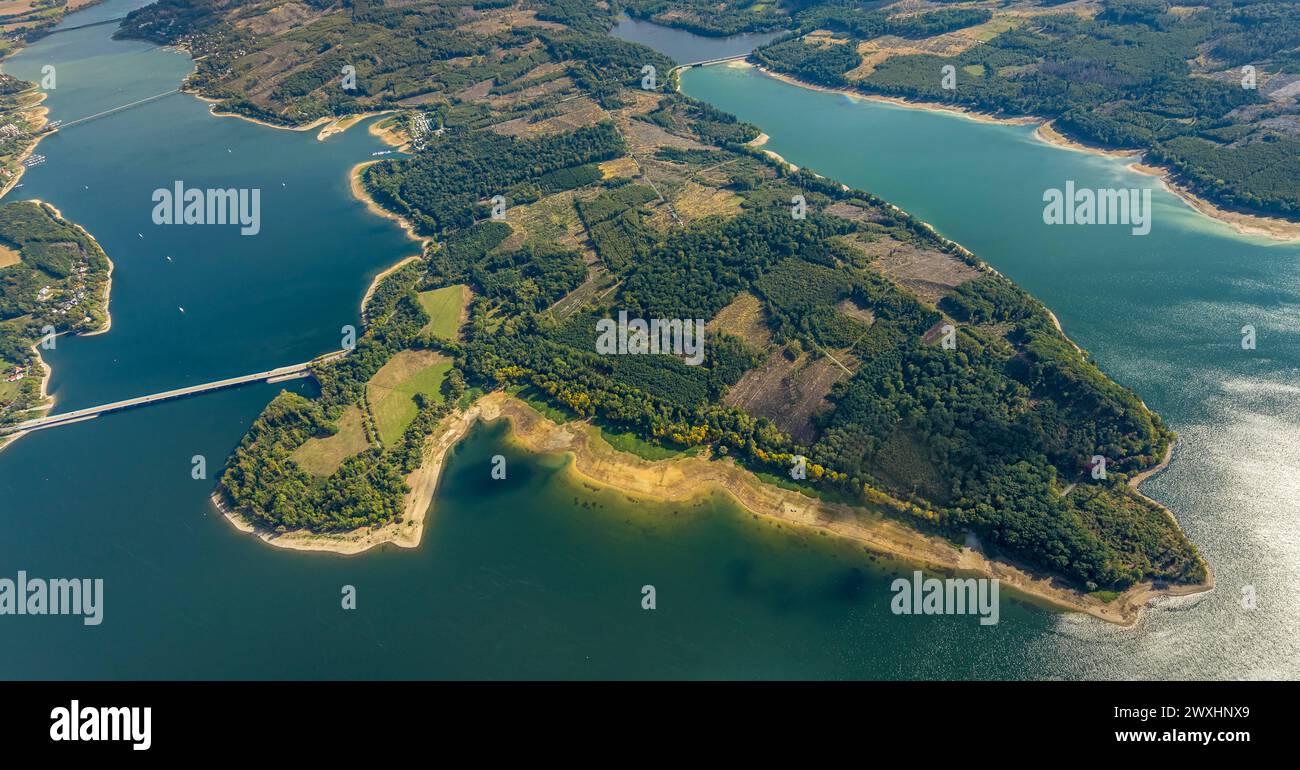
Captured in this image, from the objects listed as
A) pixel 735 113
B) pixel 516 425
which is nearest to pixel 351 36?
pixel 735 113

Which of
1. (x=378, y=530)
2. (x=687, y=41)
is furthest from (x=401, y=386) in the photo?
(x=687, y=41)

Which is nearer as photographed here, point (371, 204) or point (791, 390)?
point (791, 390)

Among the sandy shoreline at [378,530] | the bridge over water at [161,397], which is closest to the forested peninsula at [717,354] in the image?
the sandy shoreline at [378,530]

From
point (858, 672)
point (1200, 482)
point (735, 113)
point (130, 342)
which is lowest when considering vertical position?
point (858, 672)

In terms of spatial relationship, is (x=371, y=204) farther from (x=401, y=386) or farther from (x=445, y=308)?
(x=401, y=386)

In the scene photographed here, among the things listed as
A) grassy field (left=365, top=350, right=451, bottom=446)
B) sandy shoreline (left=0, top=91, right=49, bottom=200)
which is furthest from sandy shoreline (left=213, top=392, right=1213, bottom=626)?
sandy shoreline (left=0, top=91, right=49, bottom=200)

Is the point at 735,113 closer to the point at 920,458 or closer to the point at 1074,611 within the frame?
the point at 920,458
